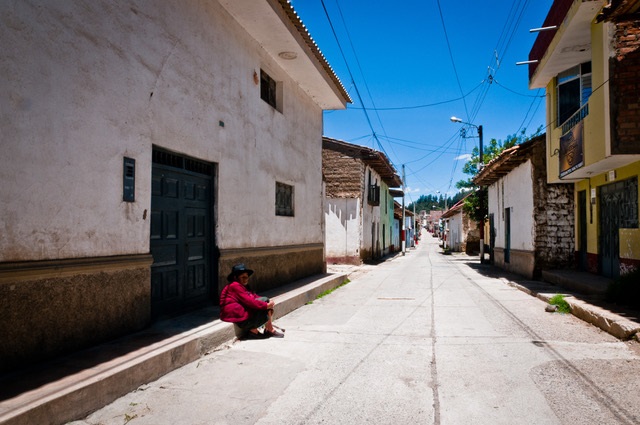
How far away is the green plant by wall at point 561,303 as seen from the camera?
28.7 ft

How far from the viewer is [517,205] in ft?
54.4

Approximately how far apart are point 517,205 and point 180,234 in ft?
44.3

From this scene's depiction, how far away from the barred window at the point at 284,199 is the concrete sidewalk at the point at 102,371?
16.0 ft

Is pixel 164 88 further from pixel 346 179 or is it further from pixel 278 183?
pixel 346 179

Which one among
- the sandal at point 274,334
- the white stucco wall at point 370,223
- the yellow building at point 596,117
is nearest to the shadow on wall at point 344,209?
the white stucco wall at point 370,223

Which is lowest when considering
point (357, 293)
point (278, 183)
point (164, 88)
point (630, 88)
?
point (357, 293)

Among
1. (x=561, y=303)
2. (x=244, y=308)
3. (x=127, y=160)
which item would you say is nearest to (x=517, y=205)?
(x=561, y=303)

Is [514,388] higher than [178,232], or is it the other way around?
[178,232]

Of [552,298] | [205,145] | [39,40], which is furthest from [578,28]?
[39,40]

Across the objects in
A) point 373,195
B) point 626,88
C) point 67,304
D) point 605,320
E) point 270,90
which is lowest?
point 605,320

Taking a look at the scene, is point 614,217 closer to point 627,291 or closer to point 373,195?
point 627,291

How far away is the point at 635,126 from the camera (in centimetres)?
853

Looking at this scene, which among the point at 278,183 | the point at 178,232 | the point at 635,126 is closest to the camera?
the point at 178,232

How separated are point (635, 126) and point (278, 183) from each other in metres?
7.43
